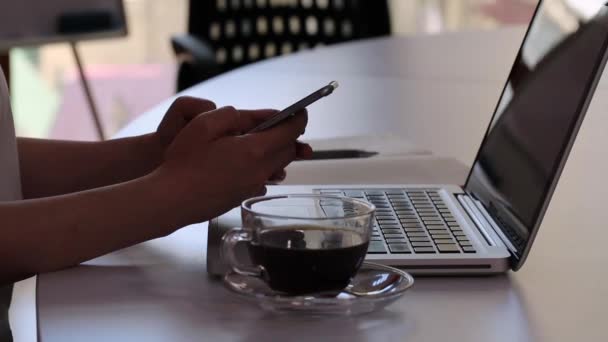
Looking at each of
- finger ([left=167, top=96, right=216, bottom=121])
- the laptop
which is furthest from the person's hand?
the laptop

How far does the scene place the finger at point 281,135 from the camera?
28.1 inches

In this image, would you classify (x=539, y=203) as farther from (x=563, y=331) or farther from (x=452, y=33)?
(x=452, y=33)

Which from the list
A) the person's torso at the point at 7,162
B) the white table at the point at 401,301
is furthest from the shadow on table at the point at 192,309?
the person's torso at the point at 7,162

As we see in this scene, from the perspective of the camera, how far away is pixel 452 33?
2441mm

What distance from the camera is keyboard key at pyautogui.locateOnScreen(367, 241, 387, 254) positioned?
70cm

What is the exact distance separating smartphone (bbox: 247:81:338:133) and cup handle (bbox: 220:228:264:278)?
0.42 ft

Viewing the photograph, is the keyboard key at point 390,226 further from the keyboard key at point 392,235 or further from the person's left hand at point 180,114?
the person's left hand at point 180,114

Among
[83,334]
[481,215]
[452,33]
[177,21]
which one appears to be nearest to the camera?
[83,334]

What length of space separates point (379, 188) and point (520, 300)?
279 mm

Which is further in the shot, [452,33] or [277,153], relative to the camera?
[452,33]

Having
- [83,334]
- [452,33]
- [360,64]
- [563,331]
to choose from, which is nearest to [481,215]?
[563,331]

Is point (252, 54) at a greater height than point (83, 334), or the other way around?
point (83, 334)

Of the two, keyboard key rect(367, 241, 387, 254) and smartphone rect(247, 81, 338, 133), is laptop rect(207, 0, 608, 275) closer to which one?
keyboard key rect(367, 241, 387, 254)

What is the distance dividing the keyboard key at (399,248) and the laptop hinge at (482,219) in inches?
2.8
